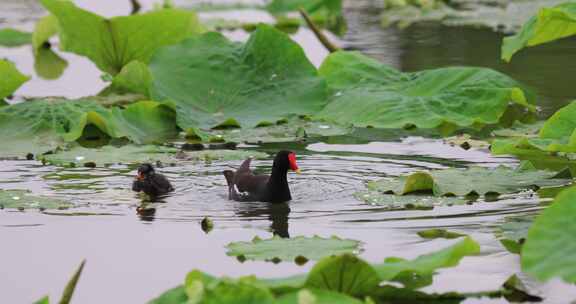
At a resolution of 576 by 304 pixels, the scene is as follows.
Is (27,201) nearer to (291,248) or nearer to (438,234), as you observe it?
(291,248)

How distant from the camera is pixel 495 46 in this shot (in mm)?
15281

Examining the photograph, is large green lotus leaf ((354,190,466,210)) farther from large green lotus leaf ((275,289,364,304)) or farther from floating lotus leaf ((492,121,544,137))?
large green lotus leaf ((275,289,364,304))

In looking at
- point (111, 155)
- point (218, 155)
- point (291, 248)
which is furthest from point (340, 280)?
point (111, 155)

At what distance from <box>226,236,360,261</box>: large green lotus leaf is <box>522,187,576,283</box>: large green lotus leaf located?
1.46 metres

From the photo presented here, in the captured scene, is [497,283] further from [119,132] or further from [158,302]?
[119,132]

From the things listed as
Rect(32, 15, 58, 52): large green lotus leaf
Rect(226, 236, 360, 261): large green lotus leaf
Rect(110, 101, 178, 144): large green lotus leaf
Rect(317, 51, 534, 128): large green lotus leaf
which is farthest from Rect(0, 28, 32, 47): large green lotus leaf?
Rect(226, 236, 360, 261): large green lotus leaf

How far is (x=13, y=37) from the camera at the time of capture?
16.8 m

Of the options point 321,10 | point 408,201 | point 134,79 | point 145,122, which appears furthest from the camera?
point 321,10

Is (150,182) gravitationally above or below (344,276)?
above

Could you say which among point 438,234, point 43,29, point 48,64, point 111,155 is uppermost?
point 43,29

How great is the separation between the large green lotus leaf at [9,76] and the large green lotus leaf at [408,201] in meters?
3.65

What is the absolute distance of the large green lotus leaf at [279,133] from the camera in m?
10.3

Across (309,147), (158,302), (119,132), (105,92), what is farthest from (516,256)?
(105,92)

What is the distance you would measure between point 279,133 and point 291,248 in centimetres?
384
